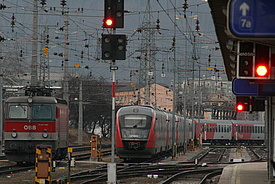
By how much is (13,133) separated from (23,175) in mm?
4186

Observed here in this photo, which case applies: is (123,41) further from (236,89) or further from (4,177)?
(4,177)

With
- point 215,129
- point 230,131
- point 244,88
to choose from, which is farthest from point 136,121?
point 230,131

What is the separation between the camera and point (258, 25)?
7.90 metres

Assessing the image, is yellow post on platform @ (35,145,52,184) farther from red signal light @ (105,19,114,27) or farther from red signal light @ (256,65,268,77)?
red signal light @ (256,65,268,77)

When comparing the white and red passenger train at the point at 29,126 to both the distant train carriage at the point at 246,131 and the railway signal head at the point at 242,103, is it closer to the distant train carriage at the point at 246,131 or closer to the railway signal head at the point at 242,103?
the railway signal head at the point at 242,103

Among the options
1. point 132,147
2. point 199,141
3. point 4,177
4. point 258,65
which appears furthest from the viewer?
point 199,141

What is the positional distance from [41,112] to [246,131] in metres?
53.2

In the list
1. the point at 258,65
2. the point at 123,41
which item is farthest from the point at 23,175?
the point at 258,65

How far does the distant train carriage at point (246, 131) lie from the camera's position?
77562 millimetres

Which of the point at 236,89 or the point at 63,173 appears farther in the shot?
the point at 63,173

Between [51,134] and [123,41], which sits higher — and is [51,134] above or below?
below

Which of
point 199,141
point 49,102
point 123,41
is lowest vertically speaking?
point 199,141

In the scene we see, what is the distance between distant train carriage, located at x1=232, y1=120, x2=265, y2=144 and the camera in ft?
254

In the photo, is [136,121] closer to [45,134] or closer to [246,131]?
[45,134]
